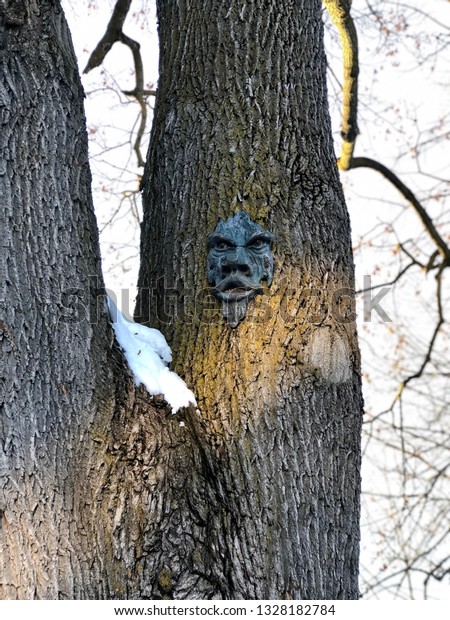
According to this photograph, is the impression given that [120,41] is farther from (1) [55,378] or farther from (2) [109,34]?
(1) [55,378]

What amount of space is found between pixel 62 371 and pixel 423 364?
14.2ft

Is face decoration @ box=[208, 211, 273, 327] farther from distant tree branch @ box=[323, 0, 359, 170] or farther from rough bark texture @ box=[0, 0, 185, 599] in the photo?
distant tree branch @ box=[323, 0, 359, 170]

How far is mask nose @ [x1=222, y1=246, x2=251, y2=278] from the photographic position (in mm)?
2410

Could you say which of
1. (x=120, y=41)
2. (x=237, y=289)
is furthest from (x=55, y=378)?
(x=120, y=41)

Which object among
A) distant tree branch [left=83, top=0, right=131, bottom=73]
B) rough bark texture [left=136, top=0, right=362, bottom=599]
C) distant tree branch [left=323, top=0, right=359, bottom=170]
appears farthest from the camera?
distant tree branch [left=83, top=0, right=131, bottom=73]

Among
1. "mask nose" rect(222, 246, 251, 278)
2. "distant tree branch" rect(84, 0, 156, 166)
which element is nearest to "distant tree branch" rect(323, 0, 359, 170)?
"distant tree branch" rect(84, 0, 156, 166)

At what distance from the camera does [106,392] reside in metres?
2.26

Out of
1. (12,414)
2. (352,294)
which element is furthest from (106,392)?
(352,294)

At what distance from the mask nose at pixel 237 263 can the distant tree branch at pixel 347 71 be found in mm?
2748

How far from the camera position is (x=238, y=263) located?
241 cm

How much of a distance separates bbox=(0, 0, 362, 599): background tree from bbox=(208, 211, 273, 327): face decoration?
47mm

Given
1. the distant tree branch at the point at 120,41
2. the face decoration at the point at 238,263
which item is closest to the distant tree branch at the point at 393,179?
the distant tree branch at the point at 120,41

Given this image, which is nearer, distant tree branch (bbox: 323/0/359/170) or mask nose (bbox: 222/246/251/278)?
mask nose (bbox: 222/246/251/278)

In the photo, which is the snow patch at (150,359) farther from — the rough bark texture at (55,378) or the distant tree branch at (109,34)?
the distant tree branch at (109,34)
